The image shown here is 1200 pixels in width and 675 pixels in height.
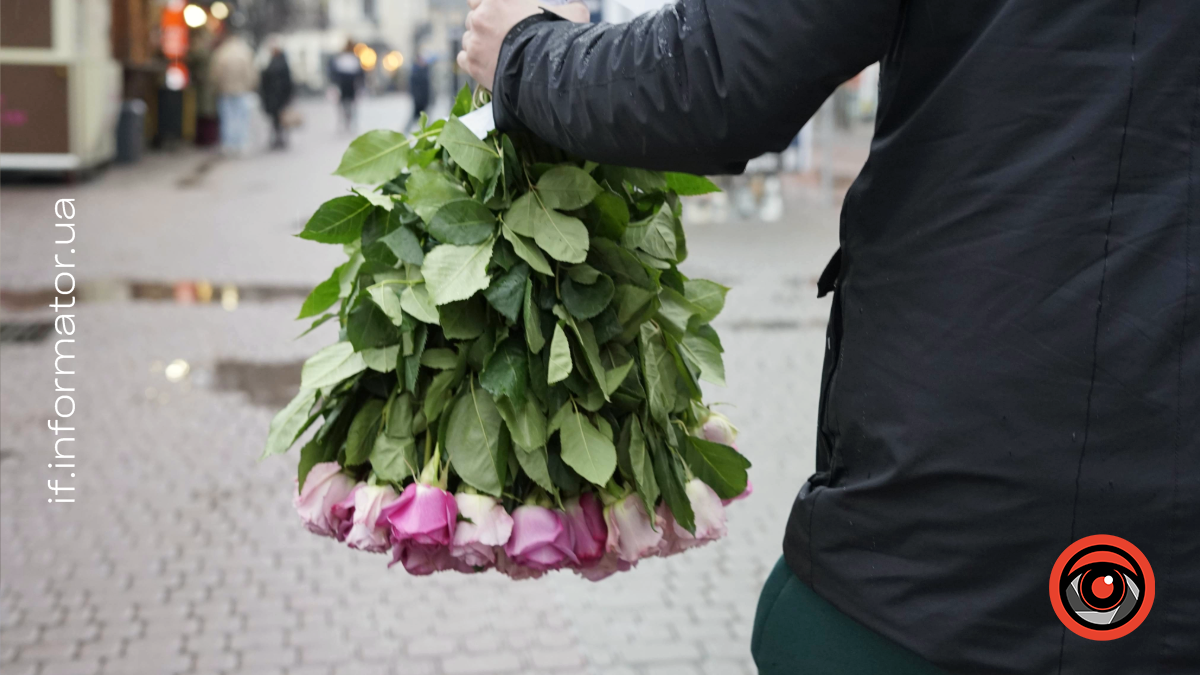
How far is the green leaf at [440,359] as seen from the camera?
65.3 inches

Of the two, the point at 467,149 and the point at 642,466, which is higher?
the point at 467,149

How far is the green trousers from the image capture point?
1.31 m

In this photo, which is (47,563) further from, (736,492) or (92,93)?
(92,93)

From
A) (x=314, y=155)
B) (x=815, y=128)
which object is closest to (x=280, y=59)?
(x=314, y=155)

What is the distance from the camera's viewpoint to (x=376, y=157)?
179cm

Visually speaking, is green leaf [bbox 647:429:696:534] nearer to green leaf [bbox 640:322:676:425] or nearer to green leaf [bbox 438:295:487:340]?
green leaf [bbox 640:322:676:425]

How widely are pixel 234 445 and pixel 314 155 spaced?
17.9 meters

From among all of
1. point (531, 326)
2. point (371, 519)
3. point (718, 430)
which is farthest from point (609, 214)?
point (371, 519)

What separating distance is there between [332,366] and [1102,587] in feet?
3.33

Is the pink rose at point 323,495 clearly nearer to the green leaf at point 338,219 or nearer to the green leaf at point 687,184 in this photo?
the green leaf at point 338,219

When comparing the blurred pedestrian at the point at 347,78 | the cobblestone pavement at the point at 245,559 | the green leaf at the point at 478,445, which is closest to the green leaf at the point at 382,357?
the green leaf at the point at 478,445

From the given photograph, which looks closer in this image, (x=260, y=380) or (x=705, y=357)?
(x=705, y=357)

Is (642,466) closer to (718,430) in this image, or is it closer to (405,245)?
(718,430)

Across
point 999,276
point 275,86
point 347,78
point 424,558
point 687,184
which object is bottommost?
point 347,78
